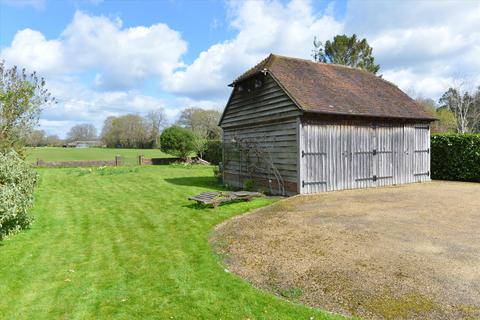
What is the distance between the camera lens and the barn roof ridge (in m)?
13.2

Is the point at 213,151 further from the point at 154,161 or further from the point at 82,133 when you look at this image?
the point at 82,133

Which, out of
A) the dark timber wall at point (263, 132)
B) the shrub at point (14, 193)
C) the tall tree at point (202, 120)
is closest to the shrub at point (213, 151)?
the tall tree at point (202, 120)

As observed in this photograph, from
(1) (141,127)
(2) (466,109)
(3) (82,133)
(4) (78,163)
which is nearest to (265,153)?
(4) (78,163)

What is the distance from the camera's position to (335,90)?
14656mm

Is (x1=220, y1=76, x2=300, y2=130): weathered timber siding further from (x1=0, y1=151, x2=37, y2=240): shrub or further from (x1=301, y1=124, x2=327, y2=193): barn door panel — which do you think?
(x1=0, y1=151, x2=37, y2=240): shrub

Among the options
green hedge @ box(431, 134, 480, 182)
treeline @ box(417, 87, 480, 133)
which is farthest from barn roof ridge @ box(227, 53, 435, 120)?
treeline @ box(417, 87, 480, 133)

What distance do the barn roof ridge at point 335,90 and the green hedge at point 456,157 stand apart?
229 cm

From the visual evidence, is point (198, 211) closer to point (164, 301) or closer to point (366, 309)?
point (164, 301)

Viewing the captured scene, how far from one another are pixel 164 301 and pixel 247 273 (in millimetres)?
1525

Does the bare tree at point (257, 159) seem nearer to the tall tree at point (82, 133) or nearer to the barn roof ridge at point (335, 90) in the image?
the barn roof ridge at point (335, 90)

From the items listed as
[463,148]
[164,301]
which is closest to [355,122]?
[463,148]

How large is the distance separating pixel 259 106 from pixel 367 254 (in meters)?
9.66

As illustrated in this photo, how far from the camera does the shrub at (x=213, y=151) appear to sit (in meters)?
34.2

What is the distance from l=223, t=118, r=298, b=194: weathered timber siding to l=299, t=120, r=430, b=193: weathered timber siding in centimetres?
55
